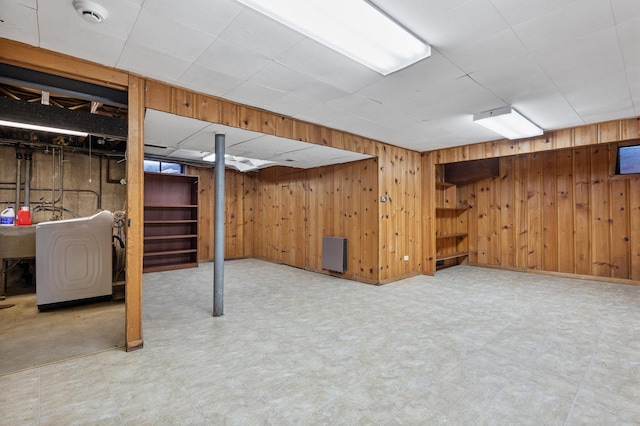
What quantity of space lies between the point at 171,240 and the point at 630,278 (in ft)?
27.9

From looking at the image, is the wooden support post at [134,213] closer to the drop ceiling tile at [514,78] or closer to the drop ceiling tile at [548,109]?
the drop ceiling tile at [514,78]

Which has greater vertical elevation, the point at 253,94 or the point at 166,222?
the point at 253,94

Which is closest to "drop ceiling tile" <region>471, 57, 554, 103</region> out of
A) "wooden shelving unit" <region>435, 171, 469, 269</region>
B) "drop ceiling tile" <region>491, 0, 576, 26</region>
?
"drop ceiling tile" <region>491, 0, 576, 26</region>

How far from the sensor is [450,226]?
270 inches

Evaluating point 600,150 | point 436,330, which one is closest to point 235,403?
point 436,330

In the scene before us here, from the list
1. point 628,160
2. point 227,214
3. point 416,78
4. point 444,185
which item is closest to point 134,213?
point 416,78

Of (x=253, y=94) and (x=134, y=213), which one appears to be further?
(x=253, y=94)

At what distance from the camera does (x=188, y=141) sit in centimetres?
395

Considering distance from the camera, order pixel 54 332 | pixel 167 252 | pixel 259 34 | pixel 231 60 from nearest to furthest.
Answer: pixel 259 34 → pixel 231 60 → pixel 54 332 → pixel 167 252

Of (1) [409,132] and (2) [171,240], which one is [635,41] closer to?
(1) [409,132]

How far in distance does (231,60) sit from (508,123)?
3.27 m

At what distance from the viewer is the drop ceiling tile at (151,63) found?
222 cm

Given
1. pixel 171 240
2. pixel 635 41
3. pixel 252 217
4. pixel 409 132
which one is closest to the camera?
pixel 635 41

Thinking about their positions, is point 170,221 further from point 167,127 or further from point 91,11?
point 91,11
